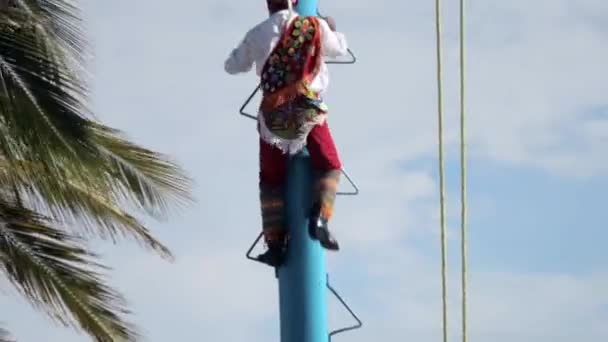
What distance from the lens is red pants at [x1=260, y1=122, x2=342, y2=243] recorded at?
7801 mm

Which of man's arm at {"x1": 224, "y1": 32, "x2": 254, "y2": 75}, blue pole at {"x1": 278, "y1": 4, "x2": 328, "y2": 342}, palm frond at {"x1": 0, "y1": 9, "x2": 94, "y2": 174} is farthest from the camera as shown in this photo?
palm frond at {"x1": 0, "y1": 9, "x2": 94, "y2": 174}

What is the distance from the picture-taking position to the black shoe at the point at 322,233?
7.67 meters

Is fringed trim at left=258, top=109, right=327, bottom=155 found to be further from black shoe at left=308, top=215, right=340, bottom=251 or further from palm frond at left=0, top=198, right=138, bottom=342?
palm frond at left=0, top=198, right=138, bottom=342

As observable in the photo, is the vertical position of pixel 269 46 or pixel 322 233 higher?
pixel 269 46

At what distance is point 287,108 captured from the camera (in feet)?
25.7

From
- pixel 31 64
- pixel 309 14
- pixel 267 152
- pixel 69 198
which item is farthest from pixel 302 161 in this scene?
pixel 69 198

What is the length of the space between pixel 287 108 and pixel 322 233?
65 cm

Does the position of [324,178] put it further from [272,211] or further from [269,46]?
[269,46]

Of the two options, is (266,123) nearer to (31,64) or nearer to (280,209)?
(280,209)

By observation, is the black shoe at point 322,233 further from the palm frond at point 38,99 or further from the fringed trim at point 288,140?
the palm frond at point 38,99

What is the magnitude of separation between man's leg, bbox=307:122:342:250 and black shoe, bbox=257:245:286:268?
0.18 meters

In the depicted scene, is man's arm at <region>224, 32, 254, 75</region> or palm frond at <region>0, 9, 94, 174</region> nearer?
man's arm at <region>224, 32, 254, 75</region>

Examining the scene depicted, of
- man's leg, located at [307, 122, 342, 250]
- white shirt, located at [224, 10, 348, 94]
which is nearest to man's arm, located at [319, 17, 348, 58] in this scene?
white shirt, located at [224, 10, 348, 94]

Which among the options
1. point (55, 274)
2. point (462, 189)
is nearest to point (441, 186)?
point (462, 189)
